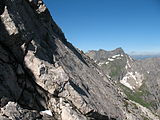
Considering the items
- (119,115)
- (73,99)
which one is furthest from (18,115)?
(119,115)

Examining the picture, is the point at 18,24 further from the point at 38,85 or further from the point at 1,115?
the point at 1,115

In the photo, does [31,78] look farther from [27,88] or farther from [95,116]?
[95,116]

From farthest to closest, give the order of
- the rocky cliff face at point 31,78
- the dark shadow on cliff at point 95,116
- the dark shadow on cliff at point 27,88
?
the dark shadow on cliff at point 95,116
the dark shadow on cliff at point 27,88
the rocky cliff face at point 31,78

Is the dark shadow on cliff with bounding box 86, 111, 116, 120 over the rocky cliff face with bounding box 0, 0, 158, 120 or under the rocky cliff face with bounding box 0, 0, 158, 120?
under

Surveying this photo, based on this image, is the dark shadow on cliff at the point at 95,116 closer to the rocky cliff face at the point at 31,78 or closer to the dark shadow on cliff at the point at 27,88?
the rocky cliff face at the point at 31,78

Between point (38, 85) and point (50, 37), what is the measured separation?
482 inches

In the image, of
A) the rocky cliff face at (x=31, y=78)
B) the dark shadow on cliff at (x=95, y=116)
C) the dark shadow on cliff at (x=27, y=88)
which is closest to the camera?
the rocky cliff face at (x=31, y=78)

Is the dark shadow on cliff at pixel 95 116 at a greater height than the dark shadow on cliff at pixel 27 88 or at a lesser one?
lesser

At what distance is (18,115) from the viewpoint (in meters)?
19.4

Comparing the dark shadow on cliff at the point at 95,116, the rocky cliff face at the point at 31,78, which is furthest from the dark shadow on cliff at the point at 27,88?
the dark shadow on cliff at the point at 95,116

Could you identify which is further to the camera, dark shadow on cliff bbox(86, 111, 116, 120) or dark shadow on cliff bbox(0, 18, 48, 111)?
dark shadow on cliff bbox(86, 111, 116, 120)

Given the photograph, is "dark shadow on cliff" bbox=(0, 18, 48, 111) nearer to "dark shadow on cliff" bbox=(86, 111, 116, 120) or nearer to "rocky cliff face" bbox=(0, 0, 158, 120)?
"rocky cliff face" bbox=(0, 0, 158, 120)

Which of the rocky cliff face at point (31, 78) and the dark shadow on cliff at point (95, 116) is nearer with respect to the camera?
the rocky cliff face at point (31, 78)

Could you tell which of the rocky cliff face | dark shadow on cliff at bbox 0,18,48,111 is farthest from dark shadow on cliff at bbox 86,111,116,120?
dark shadow on cliff at bbox 0,18,48,111
